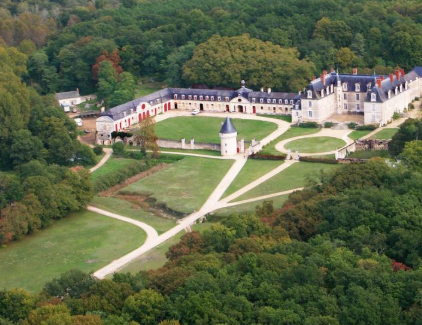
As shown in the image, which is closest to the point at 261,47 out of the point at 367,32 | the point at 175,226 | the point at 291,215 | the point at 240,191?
Result: the point at 367,32

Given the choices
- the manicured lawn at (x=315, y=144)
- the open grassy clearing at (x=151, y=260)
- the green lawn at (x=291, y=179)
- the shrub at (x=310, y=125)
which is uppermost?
the shrub at (x=310, y=125)

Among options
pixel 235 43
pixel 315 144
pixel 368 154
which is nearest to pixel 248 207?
pixel 368 154

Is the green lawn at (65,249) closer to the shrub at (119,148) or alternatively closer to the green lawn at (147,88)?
the shrub at (119,148)

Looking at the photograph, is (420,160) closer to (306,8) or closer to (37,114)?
(37,114)

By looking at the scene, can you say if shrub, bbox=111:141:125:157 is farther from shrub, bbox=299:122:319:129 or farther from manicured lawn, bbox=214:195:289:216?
→ manicured lawn, bbox=214:195:289:216

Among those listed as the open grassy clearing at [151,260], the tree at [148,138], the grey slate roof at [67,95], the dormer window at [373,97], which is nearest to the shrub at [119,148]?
the tree at [148,138]

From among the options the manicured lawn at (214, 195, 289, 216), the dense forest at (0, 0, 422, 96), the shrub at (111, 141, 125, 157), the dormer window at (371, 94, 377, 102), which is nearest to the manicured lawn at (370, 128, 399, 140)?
the dormer window at (371, 94, 377, 102)

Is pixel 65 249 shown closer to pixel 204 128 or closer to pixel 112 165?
pixel 112 165

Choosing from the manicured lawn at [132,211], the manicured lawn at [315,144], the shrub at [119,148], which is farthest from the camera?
the shrub at [119,148]
